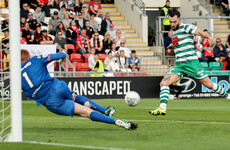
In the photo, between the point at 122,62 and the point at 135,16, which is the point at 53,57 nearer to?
the point at 122,62

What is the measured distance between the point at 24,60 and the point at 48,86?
59 cm

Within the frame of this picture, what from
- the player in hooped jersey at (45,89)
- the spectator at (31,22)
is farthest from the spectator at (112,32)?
the player in hooped jersey at (45,89)

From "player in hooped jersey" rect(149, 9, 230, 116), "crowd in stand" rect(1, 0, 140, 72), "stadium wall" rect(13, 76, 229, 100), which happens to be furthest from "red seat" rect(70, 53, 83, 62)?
"player in hooped jersey" rect(149, 9, 230, 116)

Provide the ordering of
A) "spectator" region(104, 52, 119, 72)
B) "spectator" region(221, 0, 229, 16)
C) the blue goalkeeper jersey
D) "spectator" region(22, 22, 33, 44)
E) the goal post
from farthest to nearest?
"spectator" region(221, 0, 229, 16) < "spectator" region(104, 52, 119, 72) < "spectator" region(22, 22, 33, 44) < the blue goalkeeper jersey < the goal post

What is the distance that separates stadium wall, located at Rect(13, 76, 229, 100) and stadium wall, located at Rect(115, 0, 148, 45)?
5.75 m

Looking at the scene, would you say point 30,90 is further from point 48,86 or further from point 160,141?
point 160,141

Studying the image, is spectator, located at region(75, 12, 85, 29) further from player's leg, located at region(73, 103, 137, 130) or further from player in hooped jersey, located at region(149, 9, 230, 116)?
player's leg, located at region(73, 103, 137, 130)

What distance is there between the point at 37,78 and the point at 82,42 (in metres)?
14.4

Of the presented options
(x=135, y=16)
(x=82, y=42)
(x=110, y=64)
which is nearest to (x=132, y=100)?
(x=110, y=64)

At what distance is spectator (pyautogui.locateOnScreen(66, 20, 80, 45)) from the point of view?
923 inches

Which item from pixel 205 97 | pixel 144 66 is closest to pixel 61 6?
pixel 144 66

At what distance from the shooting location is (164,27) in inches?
1059

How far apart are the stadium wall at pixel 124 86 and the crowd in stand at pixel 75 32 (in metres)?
1.11

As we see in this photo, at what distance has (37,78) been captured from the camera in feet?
30.0
